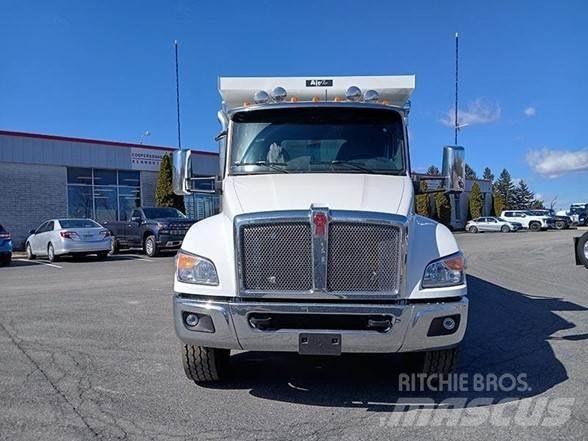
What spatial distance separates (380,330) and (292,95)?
326 centimetres

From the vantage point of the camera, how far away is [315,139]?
214 inches

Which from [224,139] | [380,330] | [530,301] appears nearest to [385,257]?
[380,330]

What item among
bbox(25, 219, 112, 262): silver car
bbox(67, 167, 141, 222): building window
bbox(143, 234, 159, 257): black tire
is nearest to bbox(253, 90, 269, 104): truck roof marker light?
bbox(143, 234, 159, 257): black tire

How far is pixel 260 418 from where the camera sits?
3.86m

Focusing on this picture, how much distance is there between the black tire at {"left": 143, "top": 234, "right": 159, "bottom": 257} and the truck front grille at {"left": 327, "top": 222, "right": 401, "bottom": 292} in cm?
1486

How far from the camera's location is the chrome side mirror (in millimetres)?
5836

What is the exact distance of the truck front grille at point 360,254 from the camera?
3.97 metres

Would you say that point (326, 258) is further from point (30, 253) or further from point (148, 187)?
point (148, 187)

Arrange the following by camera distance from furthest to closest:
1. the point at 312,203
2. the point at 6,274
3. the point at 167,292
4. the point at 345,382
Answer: the point at 6,274
the point at 167,292
the point at 345,382
the point at 312,203

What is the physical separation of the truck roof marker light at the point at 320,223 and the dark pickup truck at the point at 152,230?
1333 cm

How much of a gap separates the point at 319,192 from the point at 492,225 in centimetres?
4297

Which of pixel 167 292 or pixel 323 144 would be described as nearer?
pixel 323 144

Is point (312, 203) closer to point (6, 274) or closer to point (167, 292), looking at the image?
point (167, 292)

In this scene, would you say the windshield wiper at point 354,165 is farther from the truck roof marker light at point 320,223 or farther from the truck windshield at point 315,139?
the truck roof marker light at point 320,223
